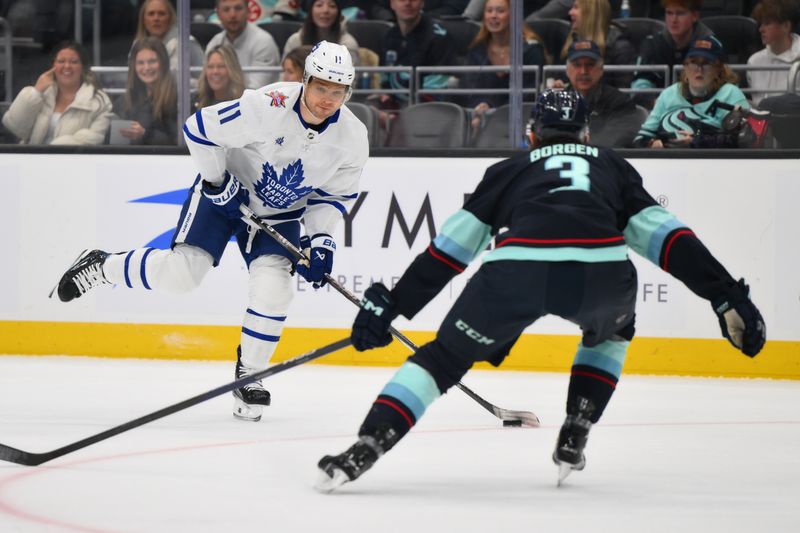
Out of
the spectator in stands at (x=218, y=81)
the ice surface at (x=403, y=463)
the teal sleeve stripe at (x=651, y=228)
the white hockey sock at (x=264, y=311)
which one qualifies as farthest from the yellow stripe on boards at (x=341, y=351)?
the teal sleeve stripe at (x=651, y=228)

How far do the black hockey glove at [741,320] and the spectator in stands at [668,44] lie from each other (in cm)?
297

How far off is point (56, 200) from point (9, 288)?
48 cm

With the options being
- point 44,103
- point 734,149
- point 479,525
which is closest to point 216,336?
point 44,103

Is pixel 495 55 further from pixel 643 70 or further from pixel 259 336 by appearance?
pixel 259 336

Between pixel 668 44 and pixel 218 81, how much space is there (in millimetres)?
2076

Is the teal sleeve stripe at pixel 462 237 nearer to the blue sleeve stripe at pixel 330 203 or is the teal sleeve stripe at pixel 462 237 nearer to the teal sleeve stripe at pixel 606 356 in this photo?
the teal sleeve stripe at pixel 606 356

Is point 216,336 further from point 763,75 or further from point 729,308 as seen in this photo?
point 729,308

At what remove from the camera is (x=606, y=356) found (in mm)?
3113

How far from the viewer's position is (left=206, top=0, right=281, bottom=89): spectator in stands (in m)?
6.10

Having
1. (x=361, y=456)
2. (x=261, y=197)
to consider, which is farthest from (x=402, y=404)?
(x=261, y=197)

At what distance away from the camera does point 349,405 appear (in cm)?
470

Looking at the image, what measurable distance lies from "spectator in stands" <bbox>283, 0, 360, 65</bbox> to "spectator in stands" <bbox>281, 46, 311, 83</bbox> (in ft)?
0.40

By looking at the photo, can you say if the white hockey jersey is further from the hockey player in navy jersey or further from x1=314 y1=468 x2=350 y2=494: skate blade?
x1=314 y1=468 x2=350 y2=494: skate blade

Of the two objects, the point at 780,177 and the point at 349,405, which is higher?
the point at 780,177
